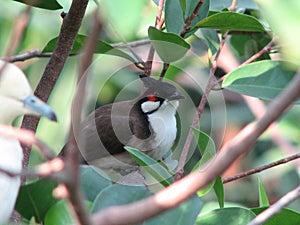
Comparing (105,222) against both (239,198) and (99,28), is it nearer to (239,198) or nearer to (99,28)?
(99,28)

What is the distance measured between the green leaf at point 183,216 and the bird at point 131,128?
62 cm

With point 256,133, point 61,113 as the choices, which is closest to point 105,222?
point 256,133

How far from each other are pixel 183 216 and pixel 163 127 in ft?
3.42

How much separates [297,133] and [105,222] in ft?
6.85

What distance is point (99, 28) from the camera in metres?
0.60

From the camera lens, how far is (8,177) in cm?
109

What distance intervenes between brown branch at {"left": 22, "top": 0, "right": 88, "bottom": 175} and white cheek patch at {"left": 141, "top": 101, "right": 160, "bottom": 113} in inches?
28.7

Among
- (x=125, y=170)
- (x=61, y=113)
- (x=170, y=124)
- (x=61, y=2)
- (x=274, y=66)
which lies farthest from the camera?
(x=170, y=124)

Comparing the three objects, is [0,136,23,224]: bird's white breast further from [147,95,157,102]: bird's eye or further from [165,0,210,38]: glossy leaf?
[147,95,157,102]: bird's eye

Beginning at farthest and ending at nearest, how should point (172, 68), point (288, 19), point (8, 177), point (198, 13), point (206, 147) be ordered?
1. point (172, 68)
2. point (198, 13)
3. point (206, 147)
4. point (8, 177)
5. point (288, 19)

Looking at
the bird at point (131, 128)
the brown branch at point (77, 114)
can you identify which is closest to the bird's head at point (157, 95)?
the bird at point (131, 128)

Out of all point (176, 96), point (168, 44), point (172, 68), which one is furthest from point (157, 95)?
point (168, 44)

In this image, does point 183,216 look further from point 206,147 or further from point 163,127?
point 163,127

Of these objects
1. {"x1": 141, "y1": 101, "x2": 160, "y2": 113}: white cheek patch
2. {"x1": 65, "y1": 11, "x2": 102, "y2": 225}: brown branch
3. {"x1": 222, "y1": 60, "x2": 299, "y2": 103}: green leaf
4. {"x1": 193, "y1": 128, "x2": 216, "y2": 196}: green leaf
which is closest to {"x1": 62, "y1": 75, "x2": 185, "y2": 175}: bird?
{"x1": 141, "y1": 101, "x2": 160, "y2": 113}: white cheek patch
